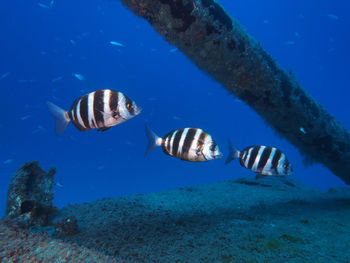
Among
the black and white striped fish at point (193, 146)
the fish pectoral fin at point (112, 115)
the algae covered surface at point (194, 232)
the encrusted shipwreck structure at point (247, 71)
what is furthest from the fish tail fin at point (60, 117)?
the encrusted shipwreck structure at point (247, 71)

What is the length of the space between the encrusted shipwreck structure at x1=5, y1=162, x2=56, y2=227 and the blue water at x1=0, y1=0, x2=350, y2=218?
3296cm

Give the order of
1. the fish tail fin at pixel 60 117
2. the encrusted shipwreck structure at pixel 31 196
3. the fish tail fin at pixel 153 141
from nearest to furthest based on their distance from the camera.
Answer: the fish tail fin at pixel 60 117 → the fish tail fin at pixel 153 141 → the encrusted shipwreck structure at pixel 31 196

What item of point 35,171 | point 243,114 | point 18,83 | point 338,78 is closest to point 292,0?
point 338,78

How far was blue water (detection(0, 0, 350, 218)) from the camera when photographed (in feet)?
186

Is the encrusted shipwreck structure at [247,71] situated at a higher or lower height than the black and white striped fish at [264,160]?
higher

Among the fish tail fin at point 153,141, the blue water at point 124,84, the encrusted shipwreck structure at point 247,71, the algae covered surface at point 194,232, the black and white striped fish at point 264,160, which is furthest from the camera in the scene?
the blue water at point 124,84

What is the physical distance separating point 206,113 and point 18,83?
231 ft

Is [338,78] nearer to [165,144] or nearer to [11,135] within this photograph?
[165,144]

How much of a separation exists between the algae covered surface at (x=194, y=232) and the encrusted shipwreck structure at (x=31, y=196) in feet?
1.11

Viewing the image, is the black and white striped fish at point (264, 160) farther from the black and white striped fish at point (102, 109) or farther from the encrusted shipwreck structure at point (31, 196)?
the encrusted shipwreck structure at point (31, 196)

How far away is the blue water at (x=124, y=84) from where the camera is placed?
56.7 meters

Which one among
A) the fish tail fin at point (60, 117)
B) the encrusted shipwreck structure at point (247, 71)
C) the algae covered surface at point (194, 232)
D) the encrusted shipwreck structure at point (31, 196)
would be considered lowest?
the encrusted shipwreck structure at point (31, 196)

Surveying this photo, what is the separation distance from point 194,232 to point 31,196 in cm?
349

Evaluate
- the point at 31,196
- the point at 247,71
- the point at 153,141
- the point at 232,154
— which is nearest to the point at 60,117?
the point at 153,141
